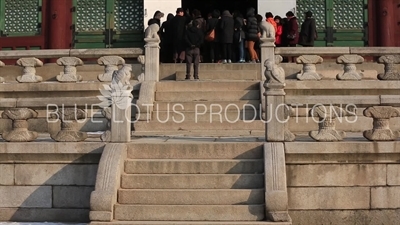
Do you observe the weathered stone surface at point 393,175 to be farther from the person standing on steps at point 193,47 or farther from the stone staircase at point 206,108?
the person standing on steps at point 193,47

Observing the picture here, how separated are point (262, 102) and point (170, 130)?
1.89m

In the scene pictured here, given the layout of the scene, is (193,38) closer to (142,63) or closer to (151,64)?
(151,64)

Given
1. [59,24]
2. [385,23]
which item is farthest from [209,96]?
[385,23]

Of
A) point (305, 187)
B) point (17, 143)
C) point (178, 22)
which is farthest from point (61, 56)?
point (305, 187)

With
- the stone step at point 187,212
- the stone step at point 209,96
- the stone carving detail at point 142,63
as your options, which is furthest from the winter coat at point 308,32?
the stone step at point 187,212

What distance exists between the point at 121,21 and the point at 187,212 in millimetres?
9694

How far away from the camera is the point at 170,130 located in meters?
11.0

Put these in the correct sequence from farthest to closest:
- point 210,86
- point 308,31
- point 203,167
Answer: point 308,31 → point 210,86 → point 203,167

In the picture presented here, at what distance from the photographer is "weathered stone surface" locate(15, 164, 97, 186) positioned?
29.0ft

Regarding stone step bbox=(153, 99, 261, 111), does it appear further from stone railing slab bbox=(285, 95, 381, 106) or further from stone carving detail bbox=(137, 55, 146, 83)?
stone carving detail bbox=(137, 55, 146, 83)

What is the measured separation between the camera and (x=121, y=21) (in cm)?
1659

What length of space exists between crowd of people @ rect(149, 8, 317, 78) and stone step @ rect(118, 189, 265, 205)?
6419mm

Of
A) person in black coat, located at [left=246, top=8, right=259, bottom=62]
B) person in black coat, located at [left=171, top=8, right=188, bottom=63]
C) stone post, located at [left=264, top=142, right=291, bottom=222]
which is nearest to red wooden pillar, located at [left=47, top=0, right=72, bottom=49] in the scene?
person in black coat, located at [left=171, top=8, right=188, bottom=63]

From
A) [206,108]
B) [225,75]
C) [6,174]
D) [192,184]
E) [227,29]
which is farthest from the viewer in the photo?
[227,29]
